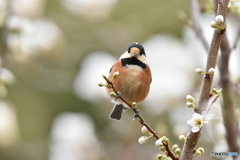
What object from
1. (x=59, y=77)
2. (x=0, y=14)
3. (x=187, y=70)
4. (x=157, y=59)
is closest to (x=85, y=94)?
(x=59, y=77)

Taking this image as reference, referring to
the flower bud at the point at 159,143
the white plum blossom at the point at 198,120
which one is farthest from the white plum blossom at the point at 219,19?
the flower bud at the point at 159,143

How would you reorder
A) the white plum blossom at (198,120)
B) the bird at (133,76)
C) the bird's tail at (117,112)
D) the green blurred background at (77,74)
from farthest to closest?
1. the green blurred background at (77,74)
2. the bird's tail at (117,112)
3. the bird at (133,76)
4. the white plum blossom at (198,120)

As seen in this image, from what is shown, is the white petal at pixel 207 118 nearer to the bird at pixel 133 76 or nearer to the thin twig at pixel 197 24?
the thin twig at pixel 197 24

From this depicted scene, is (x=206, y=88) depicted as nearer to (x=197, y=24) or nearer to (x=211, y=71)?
(x=211, y=71)

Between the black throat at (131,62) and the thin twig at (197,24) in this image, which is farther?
the black throat at (131,62)

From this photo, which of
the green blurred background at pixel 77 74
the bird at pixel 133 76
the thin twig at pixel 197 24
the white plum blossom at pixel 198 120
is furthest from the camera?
the green blurred background at pixel 77 74

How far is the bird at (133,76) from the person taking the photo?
120 inches

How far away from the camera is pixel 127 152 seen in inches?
114

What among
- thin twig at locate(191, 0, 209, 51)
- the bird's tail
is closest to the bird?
the bird's tail

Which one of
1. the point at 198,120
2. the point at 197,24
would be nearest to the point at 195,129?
the point at 198,120

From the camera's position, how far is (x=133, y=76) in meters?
3.10

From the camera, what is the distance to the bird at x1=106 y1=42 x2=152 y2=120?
3.04 m

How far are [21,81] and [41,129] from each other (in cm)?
88

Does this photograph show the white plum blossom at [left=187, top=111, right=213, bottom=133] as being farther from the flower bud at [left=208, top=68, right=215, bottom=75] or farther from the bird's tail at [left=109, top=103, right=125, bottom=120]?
the bird's tail at [left=109, top=103, right=125, bottom=120]
